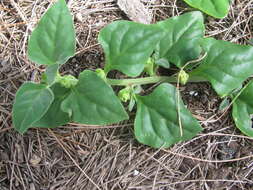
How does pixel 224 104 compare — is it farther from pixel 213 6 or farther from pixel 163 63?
pixel 213 6

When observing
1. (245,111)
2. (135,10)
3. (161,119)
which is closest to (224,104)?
(245,111)

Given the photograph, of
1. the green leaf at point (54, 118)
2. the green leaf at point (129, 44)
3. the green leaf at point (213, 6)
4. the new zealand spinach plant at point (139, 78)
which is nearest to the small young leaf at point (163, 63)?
the new zealand spinach plant at point (139, 78)

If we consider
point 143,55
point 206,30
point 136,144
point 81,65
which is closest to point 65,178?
point 136,144

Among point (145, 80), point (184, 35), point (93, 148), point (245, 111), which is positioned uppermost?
point (184, 35)

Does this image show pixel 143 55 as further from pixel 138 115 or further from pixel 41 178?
pixel 41 178

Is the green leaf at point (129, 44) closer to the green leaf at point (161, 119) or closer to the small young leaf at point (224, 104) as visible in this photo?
the green leaf at point (161, 119)

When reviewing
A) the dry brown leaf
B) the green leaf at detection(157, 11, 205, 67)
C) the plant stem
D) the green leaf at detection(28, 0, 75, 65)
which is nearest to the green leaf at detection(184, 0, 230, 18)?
the green leaf at detection(157, 11, 205, 67)
